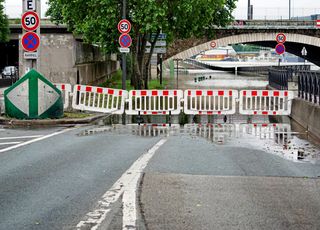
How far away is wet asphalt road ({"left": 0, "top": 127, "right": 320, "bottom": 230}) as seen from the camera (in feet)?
22.2

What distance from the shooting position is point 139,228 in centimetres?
631

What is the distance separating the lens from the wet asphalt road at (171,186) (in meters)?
6.76

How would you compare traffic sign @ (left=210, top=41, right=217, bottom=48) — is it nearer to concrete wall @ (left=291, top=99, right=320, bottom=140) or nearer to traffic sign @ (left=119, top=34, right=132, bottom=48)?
traffic sign @ (left=119, top=34, right=132, bottom=48)

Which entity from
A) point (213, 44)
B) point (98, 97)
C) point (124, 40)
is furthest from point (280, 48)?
point (213, 44)

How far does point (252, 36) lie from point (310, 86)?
52.0 metres

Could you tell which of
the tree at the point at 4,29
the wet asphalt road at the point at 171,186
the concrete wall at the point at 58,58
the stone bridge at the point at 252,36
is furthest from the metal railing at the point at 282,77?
the tree at the point at 4,29

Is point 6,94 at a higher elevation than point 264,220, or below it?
higher

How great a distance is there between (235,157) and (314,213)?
14.7ft

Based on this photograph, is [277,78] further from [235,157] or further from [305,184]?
[305,184]

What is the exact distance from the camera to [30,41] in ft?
59.6


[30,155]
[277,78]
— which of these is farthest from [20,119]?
[277,78]

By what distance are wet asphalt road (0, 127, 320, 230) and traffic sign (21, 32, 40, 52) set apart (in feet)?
18.0

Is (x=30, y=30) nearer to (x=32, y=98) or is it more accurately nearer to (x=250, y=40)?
(x=32, y=98)

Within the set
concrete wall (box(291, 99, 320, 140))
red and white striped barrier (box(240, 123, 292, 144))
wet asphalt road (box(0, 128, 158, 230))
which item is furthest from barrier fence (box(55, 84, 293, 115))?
wet asphalt road (box(0, 128, 158, 230))
